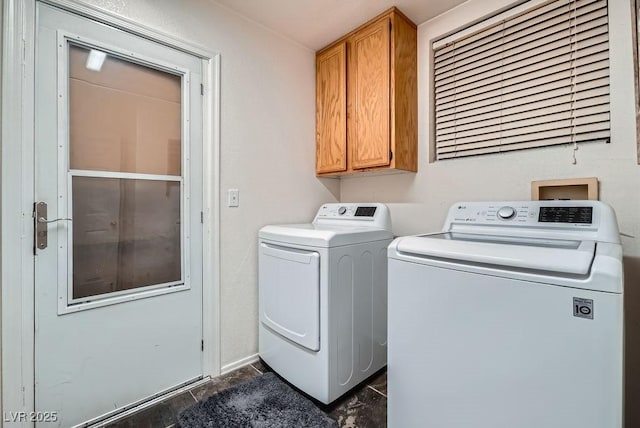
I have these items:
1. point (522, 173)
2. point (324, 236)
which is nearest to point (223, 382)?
point (324, 236)

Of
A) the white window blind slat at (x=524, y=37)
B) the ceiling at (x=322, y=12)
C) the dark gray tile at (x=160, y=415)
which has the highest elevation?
the ceiling at (x=322, y=12)

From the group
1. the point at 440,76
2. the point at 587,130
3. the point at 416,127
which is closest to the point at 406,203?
the point at 416,127

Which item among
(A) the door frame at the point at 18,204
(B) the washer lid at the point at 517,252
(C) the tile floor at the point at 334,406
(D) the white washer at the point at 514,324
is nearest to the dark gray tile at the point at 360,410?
(C) the tile floor at the point at 334,406

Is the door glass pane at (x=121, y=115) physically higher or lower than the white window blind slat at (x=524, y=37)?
lower

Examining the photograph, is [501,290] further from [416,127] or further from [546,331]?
[416,127]

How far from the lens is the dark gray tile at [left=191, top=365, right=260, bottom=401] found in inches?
65.0

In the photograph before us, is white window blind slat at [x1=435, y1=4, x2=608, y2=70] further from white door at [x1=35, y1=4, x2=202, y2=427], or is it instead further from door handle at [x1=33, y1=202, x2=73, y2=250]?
door handle at [x1=33, y1=202, x2=73, y2=250]

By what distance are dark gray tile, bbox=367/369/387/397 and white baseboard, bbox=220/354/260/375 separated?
2.64 ft

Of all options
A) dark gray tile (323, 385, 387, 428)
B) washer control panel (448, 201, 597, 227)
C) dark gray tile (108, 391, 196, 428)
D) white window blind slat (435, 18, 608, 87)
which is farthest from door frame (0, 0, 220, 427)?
white window blind slat (435, 18, 608, 87)

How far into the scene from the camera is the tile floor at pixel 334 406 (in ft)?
4.68

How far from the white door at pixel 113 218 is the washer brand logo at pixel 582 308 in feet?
5.81

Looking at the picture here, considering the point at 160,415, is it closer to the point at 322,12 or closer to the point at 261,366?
the point at 261,366

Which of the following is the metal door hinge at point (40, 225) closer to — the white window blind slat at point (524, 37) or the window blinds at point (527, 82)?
the window blinds at point (527, 82)

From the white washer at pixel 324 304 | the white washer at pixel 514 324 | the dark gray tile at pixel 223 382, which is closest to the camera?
the white washer at pixel 514 324
